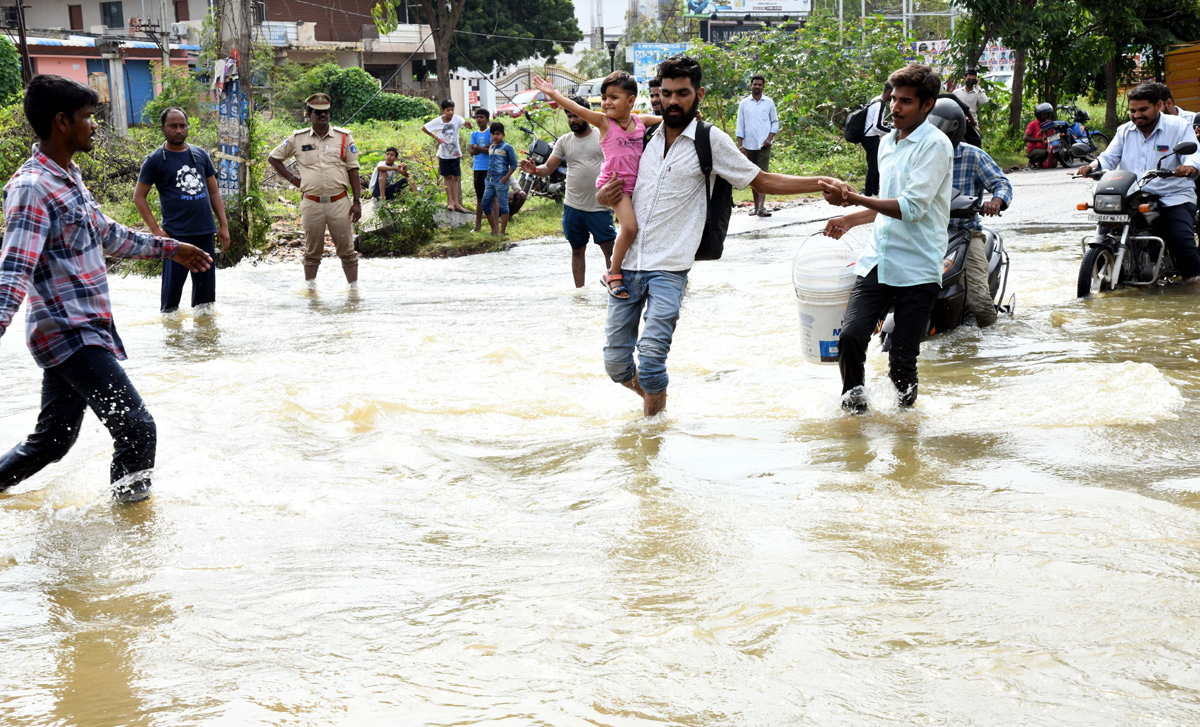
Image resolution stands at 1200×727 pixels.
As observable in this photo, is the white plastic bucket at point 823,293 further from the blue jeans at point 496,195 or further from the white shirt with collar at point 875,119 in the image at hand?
the blue jeans at point 496,195

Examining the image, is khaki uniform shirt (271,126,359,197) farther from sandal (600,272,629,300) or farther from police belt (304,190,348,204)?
sandal (600,272,629,300)

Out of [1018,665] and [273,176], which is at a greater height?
[273,176]

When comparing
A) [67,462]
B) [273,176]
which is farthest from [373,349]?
[273,176]

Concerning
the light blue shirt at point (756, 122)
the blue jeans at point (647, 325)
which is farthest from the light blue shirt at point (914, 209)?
the light blue shirt at point (756, 122)

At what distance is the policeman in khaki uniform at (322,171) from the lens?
411 inches

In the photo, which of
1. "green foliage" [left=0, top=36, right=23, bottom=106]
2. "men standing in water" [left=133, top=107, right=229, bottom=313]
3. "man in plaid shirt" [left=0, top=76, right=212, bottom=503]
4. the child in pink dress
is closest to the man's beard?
the child in pink dress

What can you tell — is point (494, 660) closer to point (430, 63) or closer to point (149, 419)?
point (149, 419)

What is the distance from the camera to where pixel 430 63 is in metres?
59.0

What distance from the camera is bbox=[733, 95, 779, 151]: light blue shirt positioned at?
16.3 metres

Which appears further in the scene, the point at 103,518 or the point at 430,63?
the point at 430,63

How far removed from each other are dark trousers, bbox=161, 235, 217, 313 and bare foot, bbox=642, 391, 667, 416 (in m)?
5.04

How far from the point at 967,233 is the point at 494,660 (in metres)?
5.30

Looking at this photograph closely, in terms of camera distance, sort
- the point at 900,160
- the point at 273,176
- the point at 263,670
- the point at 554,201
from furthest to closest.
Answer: the point at 273,176 < the point at 554,201 < the point at 900,160 < the point at 263,670

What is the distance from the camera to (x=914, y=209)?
483 cm
